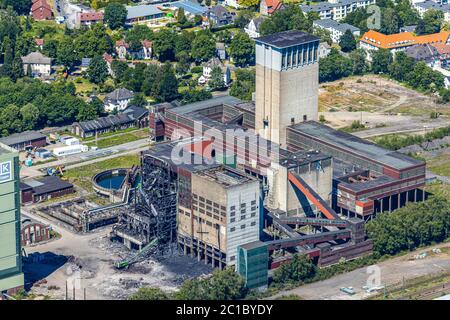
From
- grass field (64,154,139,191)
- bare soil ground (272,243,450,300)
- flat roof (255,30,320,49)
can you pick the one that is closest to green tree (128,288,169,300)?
bare soil ground (272,243,450,300)

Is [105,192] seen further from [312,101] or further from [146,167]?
[312,101]

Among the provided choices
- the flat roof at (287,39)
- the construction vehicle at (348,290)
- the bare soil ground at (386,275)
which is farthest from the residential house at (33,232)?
the flat roof at (287,39)

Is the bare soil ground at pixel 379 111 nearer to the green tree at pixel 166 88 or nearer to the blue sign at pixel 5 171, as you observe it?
the green tree at pixel 166 88

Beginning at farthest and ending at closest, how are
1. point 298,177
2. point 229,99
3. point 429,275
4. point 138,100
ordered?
point 138,100, point 229,99, point 298,177, point 429,275

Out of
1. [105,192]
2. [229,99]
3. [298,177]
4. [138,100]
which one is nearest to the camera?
[298,177]

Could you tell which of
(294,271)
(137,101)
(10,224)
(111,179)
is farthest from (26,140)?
(294,271)

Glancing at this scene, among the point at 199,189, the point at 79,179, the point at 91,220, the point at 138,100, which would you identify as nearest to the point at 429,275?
the point at 199,189

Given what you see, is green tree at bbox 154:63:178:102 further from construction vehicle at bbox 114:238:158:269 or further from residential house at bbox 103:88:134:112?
construction vehicle at bbox 114:238:158:269
